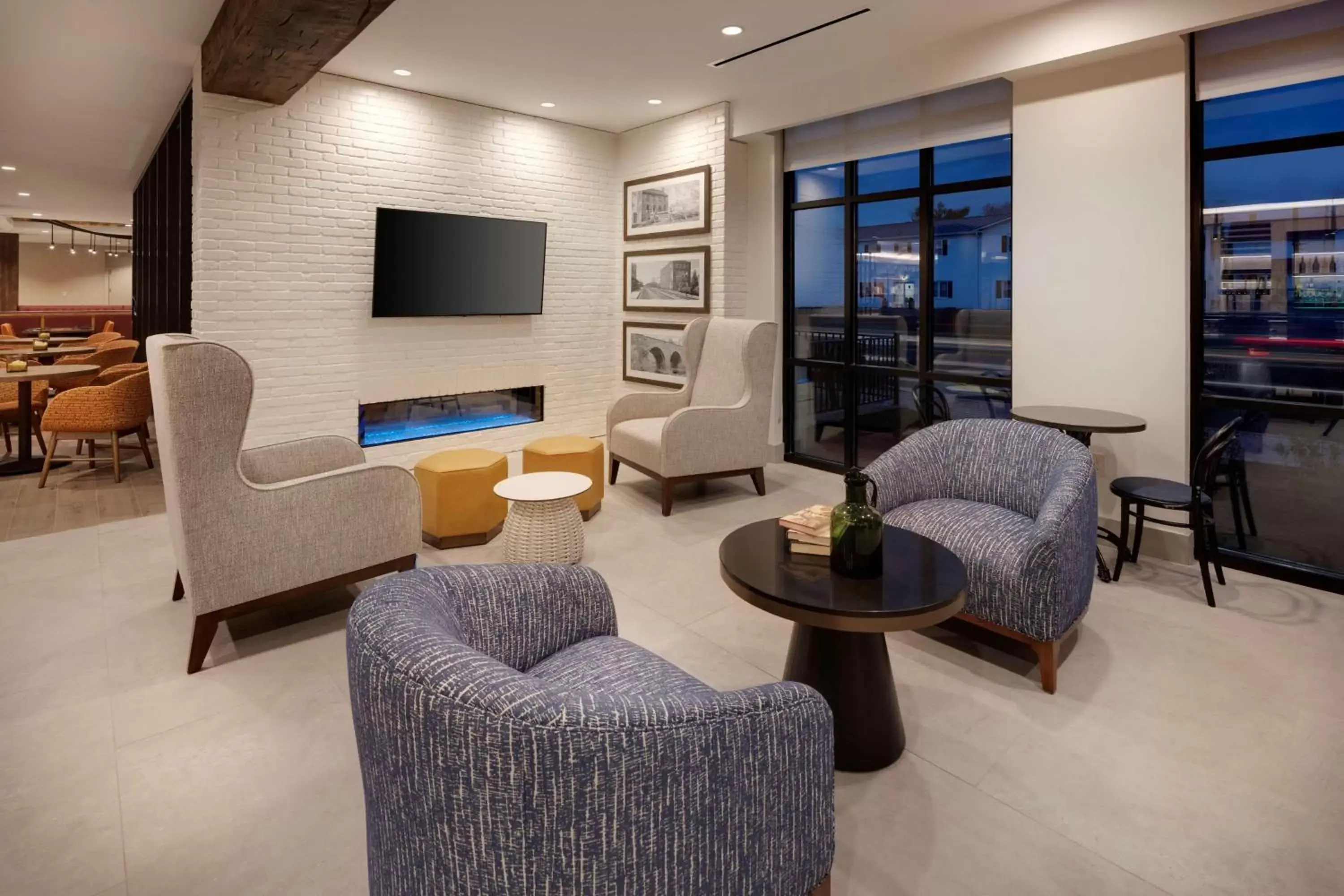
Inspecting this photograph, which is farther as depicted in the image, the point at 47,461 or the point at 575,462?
the point at 47,461

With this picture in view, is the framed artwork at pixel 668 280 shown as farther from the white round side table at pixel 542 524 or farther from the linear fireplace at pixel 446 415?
the white round side table at pixel 542 524

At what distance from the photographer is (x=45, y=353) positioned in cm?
795

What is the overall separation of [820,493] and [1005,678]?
8.84 feet

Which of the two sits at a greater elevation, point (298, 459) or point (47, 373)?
point (47, 373)

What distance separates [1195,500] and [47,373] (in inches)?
293

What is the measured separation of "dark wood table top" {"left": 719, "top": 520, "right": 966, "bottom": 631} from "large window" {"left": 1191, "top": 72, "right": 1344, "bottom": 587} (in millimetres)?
2349

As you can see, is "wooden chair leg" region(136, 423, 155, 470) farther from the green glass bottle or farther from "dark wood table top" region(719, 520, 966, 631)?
the green glass bottle

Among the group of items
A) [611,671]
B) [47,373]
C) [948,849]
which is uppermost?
[47,373]

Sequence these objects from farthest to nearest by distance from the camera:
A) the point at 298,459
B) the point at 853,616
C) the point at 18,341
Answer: the point at 18,341
the point at 298,459
the point at 853,616

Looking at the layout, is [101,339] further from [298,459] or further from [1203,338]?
[1203,338]

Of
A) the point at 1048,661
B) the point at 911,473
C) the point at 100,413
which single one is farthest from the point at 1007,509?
the point at 100,413

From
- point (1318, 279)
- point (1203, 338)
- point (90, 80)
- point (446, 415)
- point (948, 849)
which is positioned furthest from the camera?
point (446, 415)

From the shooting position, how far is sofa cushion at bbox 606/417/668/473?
15.8 feet

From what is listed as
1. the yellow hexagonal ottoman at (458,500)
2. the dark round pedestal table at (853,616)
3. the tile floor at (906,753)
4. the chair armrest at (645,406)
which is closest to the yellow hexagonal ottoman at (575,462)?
the yellow hexagonal ottoman at (458,500)
